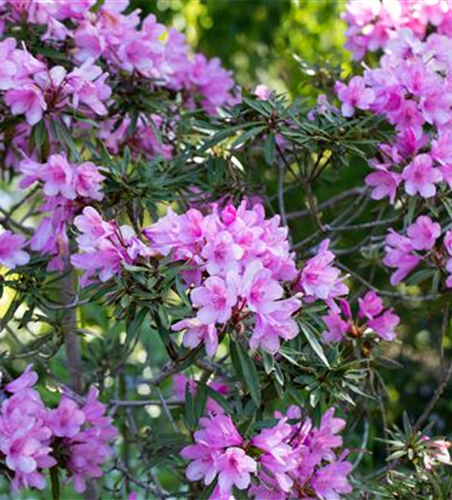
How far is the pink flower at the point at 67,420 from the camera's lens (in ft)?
6.59

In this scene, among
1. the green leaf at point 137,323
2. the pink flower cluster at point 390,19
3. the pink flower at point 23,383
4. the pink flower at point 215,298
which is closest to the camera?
the pink flower at point 215,298

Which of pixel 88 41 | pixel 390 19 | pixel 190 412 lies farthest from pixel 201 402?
pixel 390 19

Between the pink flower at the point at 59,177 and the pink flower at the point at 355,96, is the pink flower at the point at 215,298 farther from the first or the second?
the pink flower at the point at 355,96

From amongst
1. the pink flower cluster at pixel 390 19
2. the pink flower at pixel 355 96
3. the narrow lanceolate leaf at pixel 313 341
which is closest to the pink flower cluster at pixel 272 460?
the narrow lanceolate leaf at pixel 313 341

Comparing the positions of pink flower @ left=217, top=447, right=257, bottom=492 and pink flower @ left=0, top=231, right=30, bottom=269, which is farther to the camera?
pink flower @ left=0, top=231, right=30, bottom=269

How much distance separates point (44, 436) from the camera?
1.90 metres

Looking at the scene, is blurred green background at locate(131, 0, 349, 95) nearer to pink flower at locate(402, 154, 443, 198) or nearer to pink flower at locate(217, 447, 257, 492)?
pink flower at locate(402, 154, 443, 198)

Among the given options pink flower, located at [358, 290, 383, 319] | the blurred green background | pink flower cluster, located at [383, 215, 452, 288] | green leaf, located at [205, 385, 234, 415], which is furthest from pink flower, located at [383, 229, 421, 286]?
the blurred green background

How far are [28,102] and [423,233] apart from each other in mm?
766

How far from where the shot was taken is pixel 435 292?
6.68 feet

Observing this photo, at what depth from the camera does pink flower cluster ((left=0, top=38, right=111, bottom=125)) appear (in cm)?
192

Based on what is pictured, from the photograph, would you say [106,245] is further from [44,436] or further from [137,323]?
[44,436]

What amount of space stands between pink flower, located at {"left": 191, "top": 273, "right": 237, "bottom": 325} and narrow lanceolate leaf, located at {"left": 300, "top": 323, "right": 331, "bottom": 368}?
0.67 ft

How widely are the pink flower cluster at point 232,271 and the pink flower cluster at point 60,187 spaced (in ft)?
0.76
